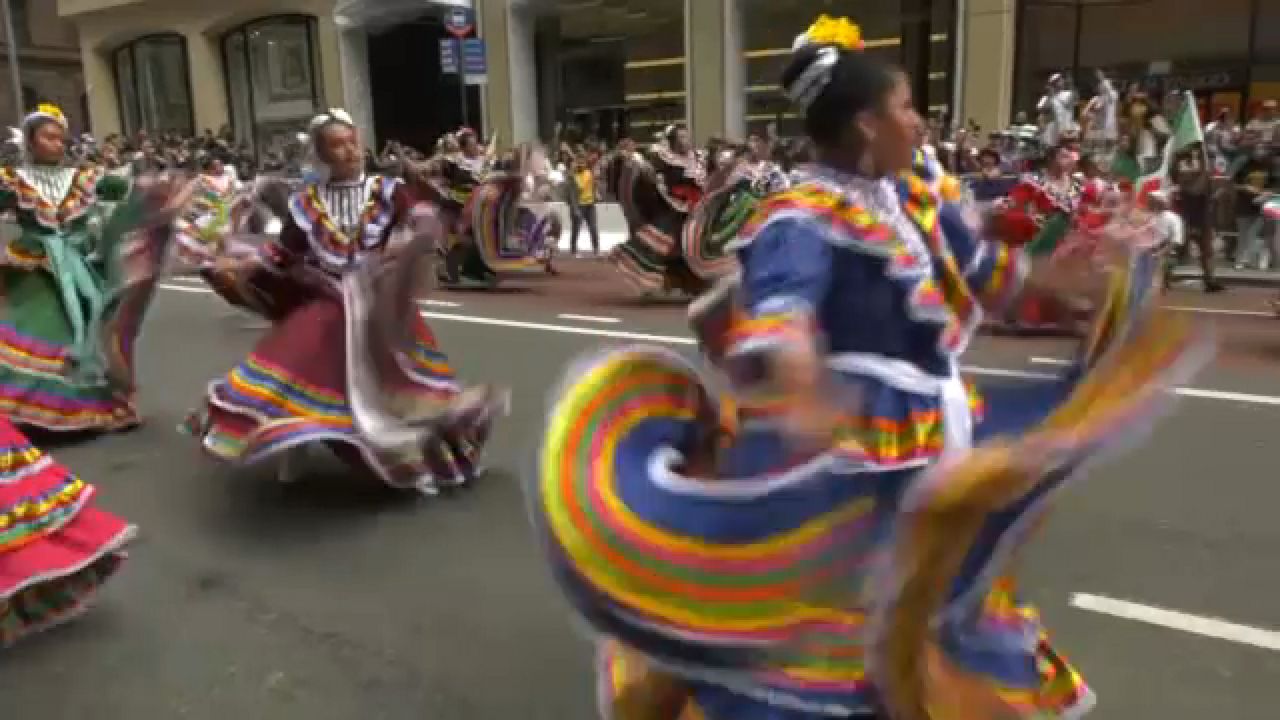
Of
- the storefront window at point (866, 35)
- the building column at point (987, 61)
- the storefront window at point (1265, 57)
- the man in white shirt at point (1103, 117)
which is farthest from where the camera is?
the storefront window at point (866, 35)

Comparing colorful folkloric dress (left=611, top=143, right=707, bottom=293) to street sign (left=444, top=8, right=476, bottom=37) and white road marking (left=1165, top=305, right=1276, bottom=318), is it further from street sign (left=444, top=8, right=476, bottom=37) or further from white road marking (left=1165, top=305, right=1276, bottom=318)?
street sign (left=444, top=8, right=476, bottom=37)

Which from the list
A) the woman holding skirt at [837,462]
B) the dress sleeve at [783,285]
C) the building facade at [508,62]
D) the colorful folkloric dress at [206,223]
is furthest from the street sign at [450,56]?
the dress sleeve at [783,285]

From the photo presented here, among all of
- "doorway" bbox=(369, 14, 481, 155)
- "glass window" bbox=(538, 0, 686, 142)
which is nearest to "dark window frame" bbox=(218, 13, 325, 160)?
"doorway" bbox=(369, 14, 481, 155)

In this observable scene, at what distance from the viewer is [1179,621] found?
12.5ft

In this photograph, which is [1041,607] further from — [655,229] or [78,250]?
[655,229]

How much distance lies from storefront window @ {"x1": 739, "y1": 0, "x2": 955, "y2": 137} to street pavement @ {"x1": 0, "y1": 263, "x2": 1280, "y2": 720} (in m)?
13.6

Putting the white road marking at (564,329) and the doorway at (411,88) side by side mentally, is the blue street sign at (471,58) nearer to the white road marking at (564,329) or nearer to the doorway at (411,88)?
the white road marking at (564,329)

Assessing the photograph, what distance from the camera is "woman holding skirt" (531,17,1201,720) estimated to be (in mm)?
2012

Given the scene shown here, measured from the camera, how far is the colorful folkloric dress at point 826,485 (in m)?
2.04

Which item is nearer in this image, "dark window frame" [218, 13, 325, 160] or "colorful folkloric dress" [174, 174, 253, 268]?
"colorful folkloric dress" [174, 174, 253, 268]

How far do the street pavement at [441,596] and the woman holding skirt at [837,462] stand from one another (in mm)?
367

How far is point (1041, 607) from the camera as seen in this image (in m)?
3.98

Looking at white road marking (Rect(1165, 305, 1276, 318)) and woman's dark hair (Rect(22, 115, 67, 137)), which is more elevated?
woman's dark hair (Rect(22, 115, 67, 137))

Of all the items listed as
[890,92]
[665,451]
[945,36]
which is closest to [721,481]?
[665,451]
